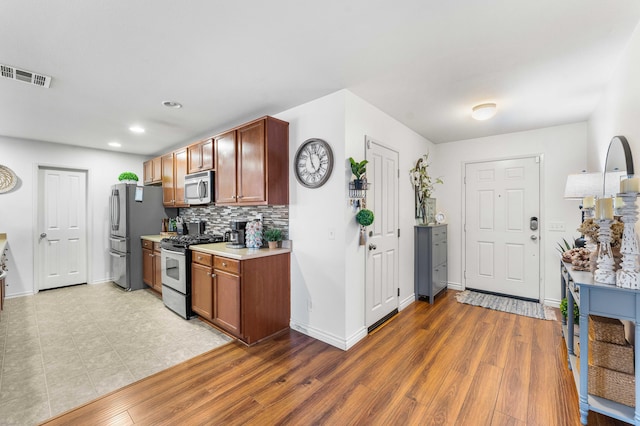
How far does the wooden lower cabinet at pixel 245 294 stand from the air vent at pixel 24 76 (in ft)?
6.63


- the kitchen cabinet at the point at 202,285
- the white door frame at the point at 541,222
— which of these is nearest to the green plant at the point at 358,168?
the kitchen cabinet at the point at 202,285

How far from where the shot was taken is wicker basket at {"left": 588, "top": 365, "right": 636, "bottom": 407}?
167 centimetres

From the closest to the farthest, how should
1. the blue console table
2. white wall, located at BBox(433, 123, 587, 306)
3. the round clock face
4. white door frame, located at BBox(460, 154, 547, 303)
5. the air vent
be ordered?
the blue console table, the air vent, the round clock face, white wall, located at BBox(433, 123, 587, 306), white door frame, located at BBox(460, 154, 547, 303)

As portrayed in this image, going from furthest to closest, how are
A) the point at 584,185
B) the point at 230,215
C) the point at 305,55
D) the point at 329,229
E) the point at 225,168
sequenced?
1. the point at 230,215
2. the point at 225,168
3. the point at 329,229
4. the point at 584,185
5. the point at 305,55

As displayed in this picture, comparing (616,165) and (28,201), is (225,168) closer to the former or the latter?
(28,201)

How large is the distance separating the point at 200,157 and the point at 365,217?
2.45 meters

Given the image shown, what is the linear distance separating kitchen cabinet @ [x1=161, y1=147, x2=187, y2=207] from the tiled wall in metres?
0.36

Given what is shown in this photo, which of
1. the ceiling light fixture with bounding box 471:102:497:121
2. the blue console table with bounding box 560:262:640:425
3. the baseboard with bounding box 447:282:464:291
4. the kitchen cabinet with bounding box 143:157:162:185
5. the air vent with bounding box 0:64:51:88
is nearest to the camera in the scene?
the blue console table with bounding box 560:262:640:425

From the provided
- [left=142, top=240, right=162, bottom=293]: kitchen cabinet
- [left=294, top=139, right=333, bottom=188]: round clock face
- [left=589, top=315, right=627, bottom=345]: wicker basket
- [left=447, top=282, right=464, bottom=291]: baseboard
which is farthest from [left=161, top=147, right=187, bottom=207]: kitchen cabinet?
[left=589, top=315, right=627, bottom=345]: wicker basket

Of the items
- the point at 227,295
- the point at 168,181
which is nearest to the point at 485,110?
the point at 227,295

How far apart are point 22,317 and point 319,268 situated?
3.66 meters

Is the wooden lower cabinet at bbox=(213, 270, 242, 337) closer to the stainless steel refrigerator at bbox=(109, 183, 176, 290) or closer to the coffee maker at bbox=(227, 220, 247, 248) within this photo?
the coffee maker at bbox=(227, 220, 247, 248)

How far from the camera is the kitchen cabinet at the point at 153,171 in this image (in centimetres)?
482

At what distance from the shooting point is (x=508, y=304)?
148 inches
